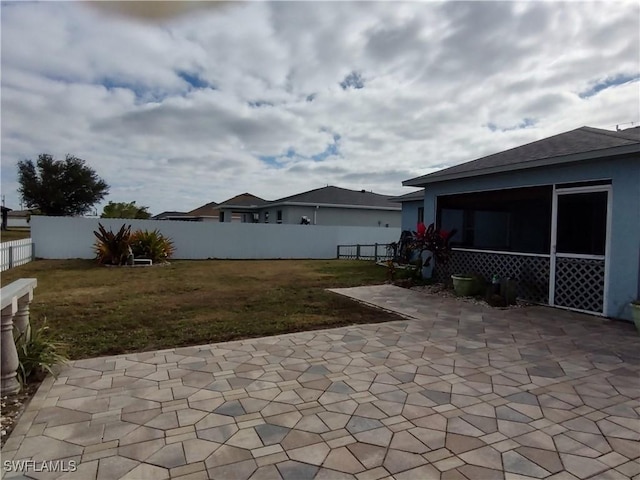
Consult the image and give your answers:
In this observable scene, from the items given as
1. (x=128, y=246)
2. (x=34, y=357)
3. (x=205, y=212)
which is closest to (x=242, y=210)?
(x=128, y=246)

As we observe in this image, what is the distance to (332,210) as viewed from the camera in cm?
2281

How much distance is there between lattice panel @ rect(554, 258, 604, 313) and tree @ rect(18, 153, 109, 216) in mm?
31362

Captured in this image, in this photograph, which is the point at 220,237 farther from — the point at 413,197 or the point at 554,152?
the point at 554,152

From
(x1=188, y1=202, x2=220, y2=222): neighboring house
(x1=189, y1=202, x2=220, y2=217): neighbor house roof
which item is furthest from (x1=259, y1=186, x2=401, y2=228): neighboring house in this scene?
(x1=189, y1=202, x2=220, y2=217): neighbor house roof

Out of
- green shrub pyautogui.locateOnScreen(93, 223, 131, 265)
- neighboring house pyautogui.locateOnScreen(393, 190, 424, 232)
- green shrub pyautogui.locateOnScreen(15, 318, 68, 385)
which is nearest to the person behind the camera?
green shrub pyautogui.locateOnScreen(15, 318, 68, 385)

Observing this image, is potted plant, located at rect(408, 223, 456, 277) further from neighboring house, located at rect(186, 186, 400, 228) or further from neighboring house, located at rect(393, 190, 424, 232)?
neighboring house, located at rect(186, 186, 400, 228)

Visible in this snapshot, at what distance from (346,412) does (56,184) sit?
31966 millimetres

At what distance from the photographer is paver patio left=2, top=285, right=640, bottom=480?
7.28 feet

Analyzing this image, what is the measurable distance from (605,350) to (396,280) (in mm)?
5556

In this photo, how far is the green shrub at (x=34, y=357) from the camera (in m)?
3.43

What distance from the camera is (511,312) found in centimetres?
654

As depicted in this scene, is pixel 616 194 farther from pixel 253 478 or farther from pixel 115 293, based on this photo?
pixel 115 293

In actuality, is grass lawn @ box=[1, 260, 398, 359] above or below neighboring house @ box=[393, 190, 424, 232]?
below

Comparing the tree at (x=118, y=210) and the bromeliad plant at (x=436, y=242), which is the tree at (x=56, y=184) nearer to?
the tree at (x=118, y=210)
